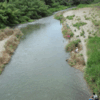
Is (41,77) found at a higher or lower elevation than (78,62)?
lower

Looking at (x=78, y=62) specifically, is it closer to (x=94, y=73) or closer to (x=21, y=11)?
(x=94, y=73)

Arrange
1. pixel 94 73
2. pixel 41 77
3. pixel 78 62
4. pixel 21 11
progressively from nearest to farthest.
→ pixel 94 73 → pixel 41 77 → pixel 78 62 → pixel 21 11

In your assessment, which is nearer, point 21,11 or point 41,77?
point 41,77

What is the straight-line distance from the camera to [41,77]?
12.3m

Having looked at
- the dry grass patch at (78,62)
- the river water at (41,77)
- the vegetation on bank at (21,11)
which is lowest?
the river water at (41,77)

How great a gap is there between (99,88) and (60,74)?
163 inches

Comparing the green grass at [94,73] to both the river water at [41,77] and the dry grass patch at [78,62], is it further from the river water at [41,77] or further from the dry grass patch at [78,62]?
the dry grass patch at [78,62]

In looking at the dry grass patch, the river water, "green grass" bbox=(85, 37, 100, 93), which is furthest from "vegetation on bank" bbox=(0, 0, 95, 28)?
"green grass" bbox=(85, 37, 100, 93)

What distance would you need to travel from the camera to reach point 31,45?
2012cm

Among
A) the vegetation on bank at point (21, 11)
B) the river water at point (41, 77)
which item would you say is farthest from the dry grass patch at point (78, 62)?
the vegetation on bank at point (21, 11)

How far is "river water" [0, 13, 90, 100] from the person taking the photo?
1012 cm

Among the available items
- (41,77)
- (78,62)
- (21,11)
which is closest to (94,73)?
(78,62)

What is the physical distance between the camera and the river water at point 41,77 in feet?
33.2

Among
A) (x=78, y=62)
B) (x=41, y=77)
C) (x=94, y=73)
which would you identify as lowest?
(x=41, y=77)
